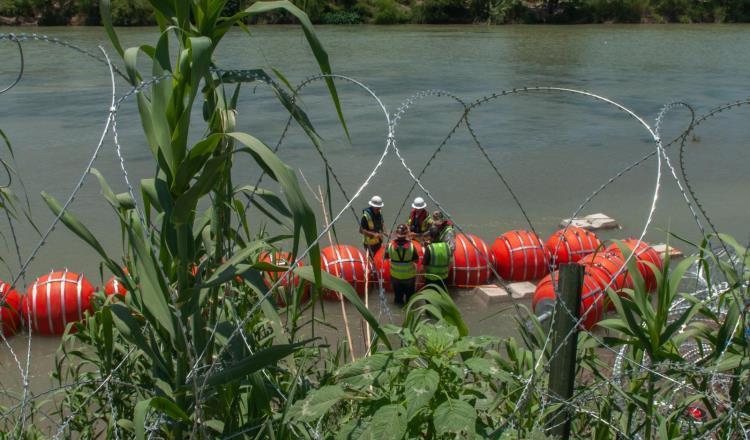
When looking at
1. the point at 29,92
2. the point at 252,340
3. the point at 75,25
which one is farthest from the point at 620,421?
the point at 75,25

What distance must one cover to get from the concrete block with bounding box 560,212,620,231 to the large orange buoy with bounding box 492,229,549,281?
1991mm

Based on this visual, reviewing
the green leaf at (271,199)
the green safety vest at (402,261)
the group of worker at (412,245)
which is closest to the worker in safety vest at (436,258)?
the group of worker at (412,245)

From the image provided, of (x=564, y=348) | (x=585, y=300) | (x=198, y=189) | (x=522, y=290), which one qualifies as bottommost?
(x=522, y=290)

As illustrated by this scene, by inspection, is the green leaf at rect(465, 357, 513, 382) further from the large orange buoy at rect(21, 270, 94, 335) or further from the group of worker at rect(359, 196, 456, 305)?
the large orange buoy at rect(21, 270, 94, 335)

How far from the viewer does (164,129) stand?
225 centimetres

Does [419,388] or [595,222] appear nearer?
[419,388]

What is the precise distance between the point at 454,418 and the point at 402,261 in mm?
5665

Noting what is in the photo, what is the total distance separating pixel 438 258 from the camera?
8258mm

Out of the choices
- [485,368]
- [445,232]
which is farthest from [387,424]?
[445,232]

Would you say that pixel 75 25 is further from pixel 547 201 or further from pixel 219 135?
pixel 219 135

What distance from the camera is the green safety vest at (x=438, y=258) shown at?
325 inches

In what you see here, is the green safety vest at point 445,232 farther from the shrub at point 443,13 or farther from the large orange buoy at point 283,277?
the shrub at point 443,13

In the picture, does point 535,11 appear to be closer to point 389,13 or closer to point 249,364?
point 389,13

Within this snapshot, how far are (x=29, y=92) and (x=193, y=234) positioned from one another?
2217 cm
